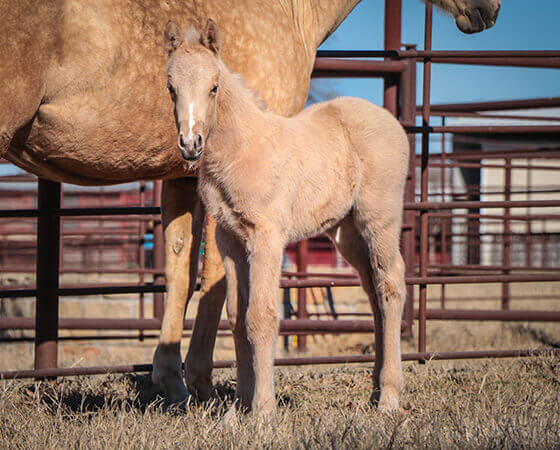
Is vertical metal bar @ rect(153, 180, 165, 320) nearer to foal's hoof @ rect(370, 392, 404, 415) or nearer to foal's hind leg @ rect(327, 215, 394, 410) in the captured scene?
foal's hind leg @ rect(327, 215, 394, 410)

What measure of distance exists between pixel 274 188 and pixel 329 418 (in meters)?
0.99

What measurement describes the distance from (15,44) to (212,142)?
90 cm

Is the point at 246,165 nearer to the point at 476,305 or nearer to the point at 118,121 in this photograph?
the point at 118,121

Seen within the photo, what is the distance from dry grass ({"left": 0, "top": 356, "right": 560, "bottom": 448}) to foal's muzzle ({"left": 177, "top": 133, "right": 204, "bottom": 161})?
1017mm

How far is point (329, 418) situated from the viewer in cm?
254

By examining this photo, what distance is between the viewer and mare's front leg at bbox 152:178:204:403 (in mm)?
3354

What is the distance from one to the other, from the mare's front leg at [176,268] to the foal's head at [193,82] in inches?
44.9

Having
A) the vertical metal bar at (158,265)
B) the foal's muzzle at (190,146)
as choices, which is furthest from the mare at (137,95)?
the vertical metal bar at (158,265)

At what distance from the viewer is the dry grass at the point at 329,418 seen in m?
2.21

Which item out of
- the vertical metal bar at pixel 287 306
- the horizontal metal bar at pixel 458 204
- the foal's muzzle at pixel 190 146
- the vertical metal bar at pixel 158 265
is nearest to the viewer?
the foal's muzzle at pixel 190 146

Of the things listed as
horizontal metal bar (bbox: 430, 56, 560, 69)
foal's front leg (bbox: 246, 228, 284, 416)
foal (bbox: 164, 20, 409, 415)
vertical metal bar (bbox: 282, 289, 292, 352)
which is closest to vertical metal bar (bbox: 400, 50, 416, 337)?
horizontal metal bar (bbox: 430, 56, 560, 69)

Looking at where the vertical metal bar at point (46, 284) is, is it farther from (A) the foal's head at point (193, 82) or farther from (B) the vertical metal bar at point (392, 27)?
(B) the vertical metal bar at point (392, 27)

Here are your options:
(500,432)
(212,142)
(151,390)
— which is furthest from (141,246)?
(500,432)

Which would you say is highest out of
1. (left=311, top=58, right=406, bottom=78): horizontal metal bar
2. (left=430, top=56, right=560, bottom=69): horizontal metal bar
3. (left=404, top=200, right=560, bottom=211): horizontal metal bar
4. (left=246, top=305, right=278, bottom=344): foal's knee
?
(left=430, top=56, right=560, bottom=69): horizontal metal bar
